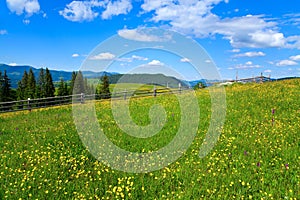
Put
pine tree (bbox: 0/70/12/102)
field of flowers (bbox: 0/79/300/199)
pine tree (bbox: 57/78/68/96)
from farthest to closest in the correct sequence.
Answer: pine tree (bbox: 57/78/68/96) < pine tree (bbox: 0/70/12/102) < field of flowers (bbox: 0/79/300/199)

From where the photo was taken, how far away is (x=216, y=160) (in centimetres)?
902

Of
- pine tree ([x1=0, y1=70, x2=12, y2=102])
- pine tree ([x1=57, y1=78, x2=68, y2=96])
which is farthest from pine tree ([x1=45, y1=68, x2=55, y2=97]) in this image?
pine tree ([x1=0, y1=70, x2=12, y2=102])

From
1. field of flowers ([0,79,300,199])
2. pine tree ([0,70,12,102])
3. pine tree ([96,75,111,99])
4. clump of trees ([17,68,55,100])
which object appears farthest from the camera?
clump of trees ([17,68,55,100])

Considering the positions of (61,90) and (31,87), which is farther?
(61,90)

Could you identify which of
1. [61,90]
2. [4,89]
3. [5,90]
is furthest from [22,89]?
[61,90]

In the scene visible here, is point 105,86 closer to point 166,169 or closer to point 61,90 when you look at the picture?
point 61,90

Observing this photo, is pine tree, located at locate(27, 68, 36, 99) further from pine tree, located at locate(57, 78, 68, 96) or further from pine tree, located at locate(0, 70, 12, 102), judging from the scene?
pine tree, located at locate(57, 78, 68, 96)

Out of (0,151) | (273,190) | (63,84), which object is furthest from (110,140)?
(63,84)

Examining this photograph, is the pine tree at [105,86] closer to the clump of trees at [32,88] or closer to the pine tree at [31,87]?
the clump of trees at [32,88]

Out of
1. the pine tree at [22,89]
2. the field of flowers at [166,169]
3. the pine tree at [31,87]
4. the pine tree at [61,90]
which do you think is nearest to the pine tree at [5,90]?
the pine tree at [22,89]

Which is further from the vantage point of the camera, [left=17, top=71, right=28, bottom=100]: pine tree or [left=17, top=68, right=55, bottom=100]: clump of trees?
[left=17, top=71, right=28, bottom=100]: pine tree

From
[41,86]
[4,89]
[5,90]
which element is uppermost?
[41,86]

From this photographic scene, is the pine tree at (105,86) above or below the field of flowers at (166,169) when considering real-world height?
above

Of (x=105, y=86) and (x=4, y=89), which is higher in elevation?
(x=105, y=86)
